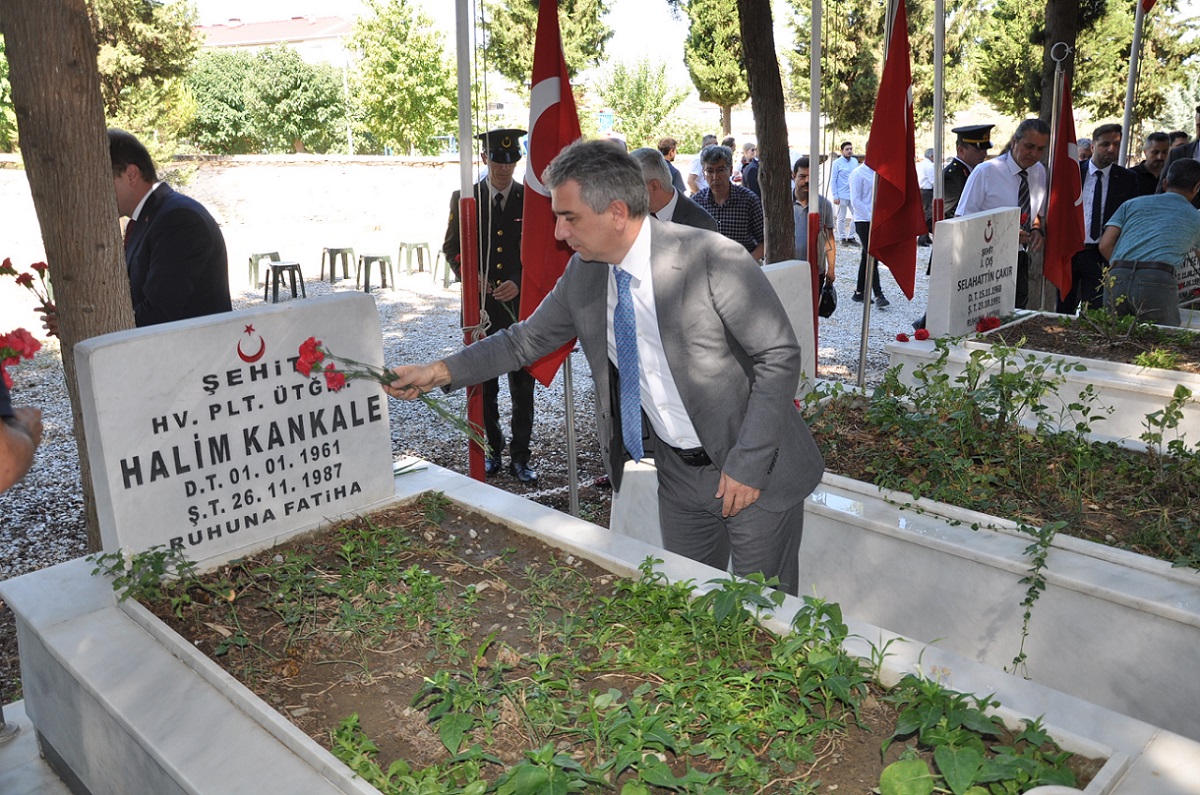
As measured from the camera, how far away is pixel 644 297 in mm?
2979

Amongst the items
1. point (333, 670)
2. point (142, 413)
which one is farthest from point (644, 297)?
point (142, 413)

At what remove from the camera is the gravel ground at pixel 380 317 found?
6.00 m

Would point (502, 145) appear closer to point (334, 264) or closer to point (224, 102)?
point (334, 264)

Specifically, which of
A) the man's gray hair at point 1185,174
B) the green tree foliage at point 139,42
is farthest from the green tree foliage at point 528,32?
the man's gray hair at point 1185,174

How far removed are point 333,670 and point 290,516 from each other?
38.3 inches

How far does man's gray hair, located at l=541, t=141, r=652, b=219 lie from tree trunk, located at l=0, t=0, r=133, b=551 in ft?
5.94

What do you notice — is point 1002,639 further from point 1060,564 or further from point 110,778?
point 110,778

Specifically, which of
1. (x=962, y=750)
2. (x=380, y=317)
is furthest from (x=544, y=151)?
(x=380, y=317)

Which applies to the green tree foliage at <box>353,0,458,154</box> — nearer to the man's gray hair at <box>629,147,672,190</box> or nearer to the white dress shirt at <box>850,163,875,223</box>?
the white dress shirt at <box>850,163,875,223</box>

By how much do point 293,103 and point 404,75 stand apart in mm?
10687

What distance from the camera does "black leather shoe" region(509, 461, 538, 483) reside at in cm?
630

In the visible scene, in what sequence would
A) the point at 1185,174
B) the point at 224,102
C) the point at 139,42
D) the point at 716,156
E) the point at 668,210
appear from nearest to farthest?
the point at 668,210 → the point at 1185,174 → the point at 716,156 → the point at 139,42 → the point at 224,102

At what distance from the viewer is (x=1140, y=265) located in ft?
20.8

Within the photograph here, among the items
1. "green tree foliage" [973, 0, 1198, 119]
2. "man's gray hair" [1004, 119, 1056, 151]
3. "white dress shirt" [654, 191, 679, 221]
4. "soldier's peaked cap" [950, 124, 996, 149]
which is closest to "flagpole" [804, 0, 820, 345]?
"white dress shirt" [654, 191, 679, 221]
